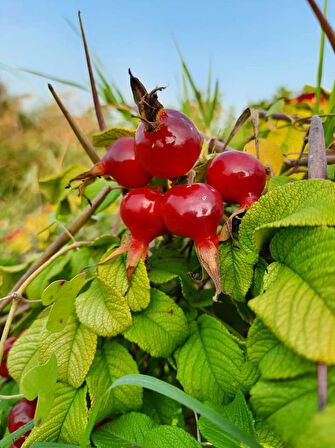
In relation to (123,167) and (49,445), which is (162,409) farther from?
(123,167)

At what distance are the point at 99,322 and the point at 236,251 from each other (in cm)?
18

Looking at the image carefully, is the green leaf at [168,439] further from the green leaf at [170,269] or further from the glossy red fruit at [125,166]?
the glossy red fruit at [125,166]

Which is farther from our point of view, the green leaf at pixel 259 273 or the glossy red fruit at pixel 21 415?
the glossy red fruit at pixel 21 415

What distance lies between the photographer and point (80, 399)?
452 millimetres

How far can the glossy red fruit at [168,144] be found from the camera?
391mm

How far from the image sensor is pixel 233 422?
14.9 inches

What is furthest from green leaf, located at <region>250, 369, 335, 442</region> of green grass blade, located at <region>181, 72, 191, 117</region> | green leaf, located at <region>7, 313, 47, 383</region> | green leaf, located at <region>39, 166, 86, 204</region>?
green grass blade, located at <region>181, 72, 191, 117</region>

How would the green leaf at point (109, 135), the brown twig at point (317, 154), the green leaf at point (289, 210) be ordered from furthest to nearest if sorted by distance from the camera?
the green leaf at point (109, 135) < the brown twig at point (317, 154) < the green leaf at point (289, 210)

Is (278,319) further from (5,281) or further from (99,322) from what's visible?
(5,281)

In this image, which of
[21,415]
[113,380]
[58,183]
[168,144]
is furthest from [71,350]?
[58,183]

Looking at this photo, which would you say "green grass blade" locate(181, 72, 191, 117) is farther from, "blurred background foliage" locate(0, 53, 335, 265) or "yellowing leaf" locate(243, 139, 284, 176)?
"yellowing leaf" locate(243, 139, 284, 176)

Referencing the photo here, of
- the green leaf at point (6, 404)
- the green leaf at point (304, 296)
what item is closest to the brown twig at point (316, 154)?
the green leaf at point (304, 296)

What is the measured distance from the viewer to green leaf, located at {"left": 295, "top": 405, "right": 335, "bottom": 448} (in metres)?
0.20

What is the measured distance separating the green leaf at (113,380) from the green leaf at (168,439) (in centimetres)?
6
